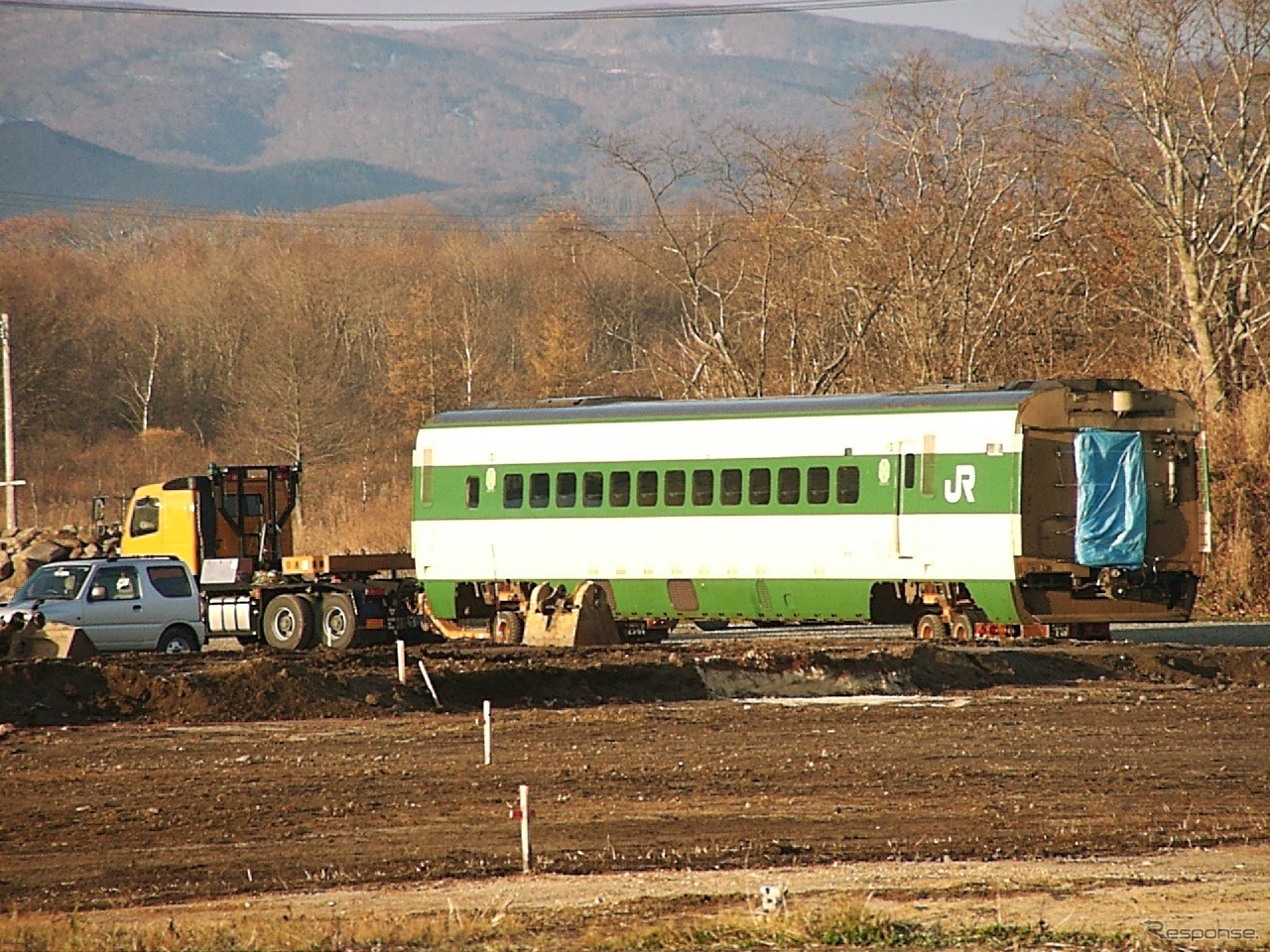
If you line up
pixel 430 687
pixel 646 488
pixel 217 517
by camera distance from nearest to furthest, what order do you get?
pixel 430 687
pixel 646 488
pixel 217 517

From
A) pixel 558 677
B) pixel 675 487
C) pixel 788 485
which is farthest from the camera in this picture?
pixel 675 487

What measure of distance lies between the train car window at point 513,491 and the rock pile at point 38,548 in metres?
19.1

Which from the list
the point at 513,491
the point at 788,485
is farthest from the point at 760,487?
the point at 513,491

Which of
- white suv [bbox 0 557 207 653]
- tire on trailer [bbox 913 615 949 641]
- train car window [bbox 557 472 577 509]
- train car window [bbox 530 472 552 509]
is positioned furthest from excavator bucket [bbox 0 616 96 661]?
tire on trailer [bbox 913 615 949 641]

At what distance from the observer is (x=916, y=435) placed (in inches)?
1142

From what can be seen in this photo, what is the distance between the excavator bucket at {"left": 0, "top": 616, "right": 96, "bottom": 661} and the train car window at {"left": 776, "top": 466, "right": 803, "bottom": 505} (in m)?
10.2

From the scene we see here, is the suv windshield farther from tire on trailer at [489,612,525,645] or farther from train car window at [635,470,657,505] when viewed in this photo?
train car window at [635,470,657,505]

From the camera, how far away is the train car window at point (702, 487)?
31.5 meters

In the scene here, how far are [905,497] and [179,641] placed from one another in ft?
36.0

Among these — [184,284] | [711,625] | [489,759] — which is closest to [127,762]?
[489,759]

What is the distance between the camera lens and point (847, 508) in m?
29.8

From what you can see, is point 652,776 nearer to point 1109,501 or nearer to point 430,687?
point 430,687

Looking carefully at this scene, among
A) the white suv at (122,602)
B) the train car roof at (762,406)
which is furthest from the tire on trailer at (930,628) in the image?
the white suv at (122,602)

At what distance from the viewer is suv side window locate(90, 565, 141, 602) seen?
3005 cm
